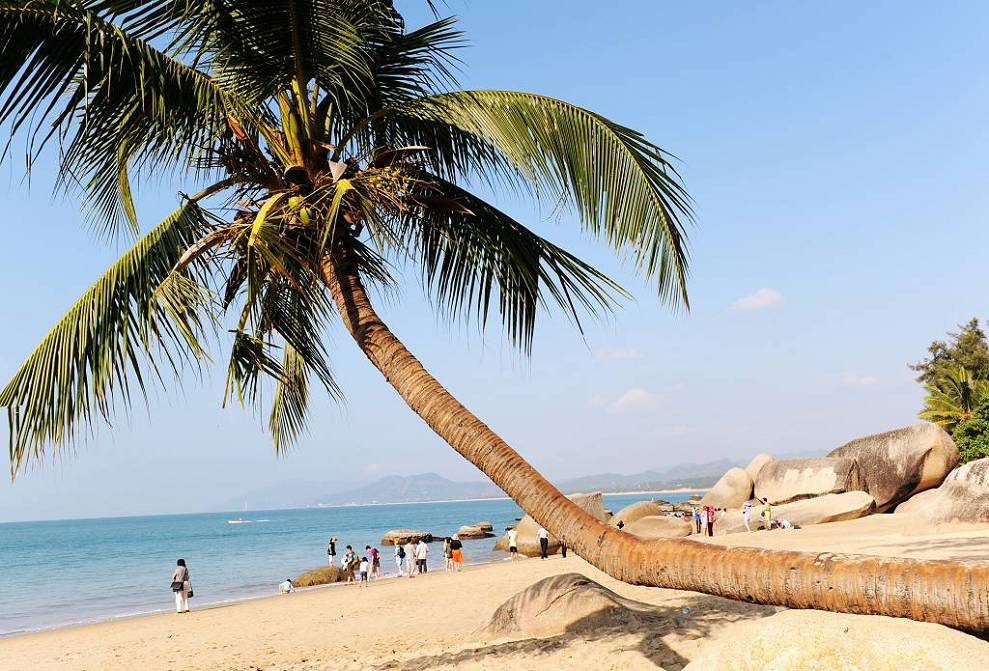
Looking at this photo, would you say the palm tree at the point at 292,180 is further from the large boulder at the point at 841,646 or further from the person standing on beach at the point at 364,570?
the person standing on beach at the point at 364,570

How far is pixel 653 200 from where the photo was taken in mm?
6168

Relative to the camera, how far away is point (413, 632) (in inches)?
511

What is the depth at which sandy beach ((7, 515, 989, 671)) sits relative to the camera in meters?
8.05

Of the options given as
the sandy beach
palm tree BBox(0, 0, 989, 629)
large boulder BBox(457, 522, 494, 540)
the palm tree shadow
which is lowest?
large boulder BBox(457, 522, 494, 540)

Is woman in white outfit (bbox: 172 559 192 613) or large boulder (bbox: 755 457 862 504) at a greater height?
large boulder (bbox: 755 457 862 504)

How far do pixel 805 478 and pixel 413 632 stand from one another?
25.1 metres

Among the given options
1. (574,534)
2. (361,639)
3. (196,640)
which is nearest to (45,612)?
(196,640)

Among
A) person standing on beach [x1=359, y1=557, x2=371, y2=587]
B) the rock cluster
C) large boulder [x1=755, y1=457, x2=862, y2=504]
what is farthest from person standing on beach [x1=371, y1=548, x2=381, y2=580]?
large boulder [x1=755, y1=457, x2=862, y2=504]

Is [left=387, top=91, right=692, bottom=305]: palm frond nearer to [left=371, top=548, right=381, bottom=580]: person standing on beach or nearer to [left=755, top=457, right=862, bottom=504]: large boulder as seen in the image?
[left=371, top=548, right=381, bottom=580]: person standing on beach

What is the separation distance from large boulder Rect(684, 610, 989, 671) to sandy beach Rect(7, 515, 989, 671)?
295cm

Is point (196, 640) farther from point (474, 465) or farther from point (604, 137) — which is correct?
point (604, 137)

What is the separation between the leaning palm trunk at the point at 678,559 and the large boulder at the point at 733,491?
112ft

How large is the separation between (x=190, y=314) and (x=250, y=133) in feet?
5.51

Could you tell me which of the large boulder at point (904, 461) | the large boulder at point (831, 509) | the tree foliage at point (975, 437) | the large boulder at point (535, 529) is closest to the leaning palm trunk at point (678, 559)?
the large boulder at point (831, 509)
